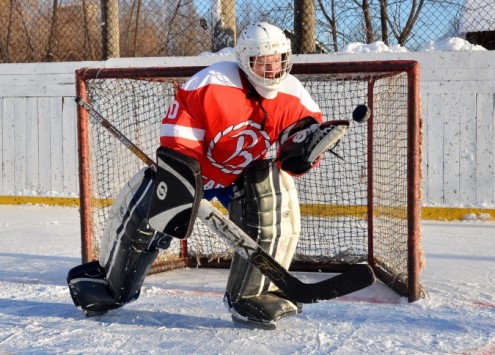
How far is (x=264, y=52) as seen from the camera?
235 cm

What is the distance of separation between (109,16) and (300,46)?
1669 millimetres

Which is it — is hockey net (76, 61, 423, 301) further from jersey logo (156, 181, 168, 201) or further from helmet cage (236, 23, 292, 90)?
jersey logo (156, 181, 168, 201)

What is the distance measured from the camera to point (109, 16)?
20.4ft

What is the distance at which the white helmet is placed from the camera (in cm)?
236

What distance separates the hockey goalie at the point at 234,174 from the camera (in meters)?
2.27

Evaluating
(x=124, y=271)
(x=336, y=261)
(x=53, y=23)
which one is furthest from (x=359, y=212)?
(x=53, y=23)

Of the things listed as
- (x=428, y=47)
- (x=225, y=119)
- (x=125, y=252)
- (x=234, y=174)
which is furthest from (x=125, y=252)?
(x=428, y=47)

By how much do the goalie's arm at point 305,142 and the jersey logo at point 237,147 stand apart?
0.08 m

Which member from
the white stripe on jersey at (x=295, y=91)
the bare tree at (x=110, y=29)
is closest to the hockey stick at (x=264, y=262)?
the white stripe on jersey at (x=295, y=91)

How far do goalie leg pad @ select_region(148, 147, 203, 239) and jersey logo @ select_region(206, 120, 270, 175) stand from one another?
17cm

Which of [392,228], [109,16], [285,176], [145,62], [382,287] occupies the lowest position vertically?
[382,287]

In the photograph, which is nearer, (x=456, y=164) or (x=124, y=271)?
(x=124, y=271)

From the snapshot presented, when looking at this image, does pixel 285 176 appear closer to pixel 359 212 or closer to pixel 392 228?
pixel 392 228

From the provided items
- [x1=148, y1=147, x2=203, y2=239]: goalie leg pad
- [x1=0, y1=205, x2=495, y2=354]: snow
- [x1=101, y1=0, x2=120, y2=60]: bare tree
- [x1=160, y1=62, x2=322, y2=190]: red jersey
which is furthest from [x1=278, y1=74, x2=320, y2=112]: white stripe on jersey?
[x1=101, y1=0, x2=120, y2=60]: bare tree
